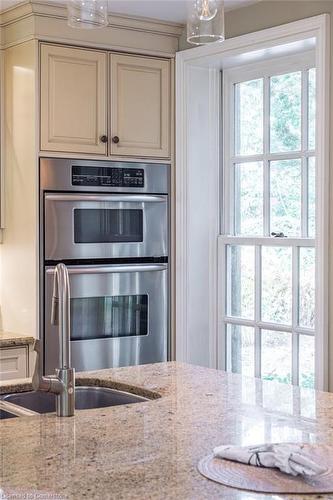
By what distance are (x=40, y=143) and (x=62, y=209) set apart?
32 cm

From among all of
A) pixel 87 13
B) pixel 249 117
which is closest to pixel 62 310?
pixel 87 13

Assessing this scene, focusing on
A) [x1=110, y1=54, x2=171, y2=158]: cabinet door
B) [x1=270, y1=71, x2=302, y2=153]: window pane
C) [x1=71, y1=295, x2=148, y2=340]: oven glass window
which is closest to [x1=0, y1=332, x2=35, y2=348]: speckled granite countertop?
[x1=71, y1=295, x2=148, y2=340]: oven glass window

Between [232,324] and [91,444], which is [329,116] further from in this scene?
[91,444]

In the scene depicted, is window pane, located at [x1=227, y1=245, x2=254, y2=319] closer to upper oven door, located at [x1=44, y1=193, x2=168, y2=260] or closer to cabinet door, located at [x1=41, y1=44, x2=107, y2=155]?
upper oven door, located at [x1=44, y1=193, x2=168, y2=260]

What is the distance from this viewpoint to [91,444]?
5.58ft

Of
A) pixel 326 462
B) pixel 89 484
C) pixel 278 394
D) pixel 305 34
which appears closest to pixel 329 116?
pixel 305 34

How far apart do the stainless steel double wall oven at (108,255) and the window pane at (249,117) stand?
0.44 meters

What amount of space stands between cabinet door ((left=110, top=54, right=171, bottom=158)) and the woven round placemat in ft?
8.22

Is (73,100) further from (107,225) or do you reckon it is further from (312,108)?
(312,108)

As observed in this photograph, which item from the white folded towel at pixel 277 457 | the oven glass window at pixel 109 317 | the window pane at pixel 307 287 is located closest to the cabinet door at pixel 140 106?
the oven glass window at pixel 109 317

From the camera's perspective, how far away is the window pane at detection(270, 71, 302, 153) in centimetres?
374

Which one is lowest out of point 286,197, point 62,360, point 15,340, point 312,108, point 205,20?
point 15,340

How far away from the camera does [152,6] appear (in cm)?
368

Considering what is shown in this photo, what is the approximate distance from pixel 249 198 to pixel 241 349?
2.59ft
